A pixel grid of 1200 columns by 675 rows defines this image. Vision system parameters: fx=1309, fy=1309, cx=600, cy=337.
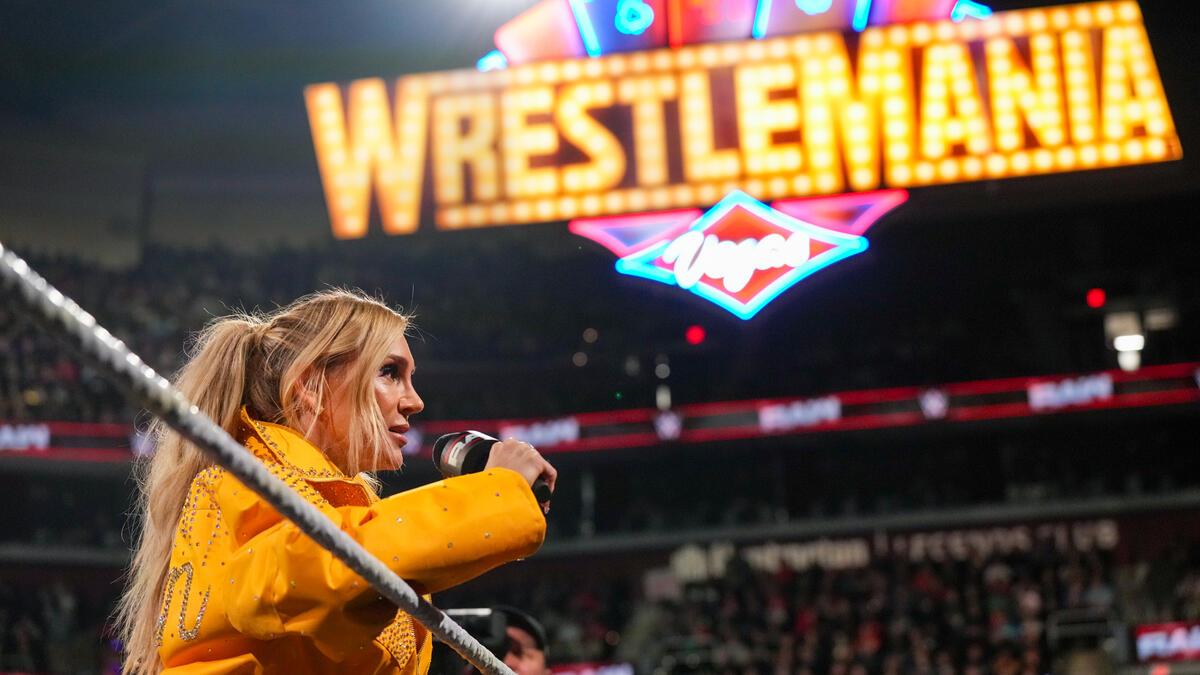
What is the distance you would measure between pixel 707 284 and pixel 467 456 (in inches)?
363

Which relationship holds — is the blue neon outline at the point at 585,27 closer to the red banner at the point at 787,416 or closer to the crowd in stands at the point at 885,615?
the crowd in stands at the point at 885,615

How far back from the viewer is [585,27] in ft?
37.7

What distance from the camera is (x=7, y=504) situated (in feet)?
56.9

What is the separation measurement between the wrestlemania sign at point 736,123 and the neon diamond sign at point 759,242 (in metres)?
0.01

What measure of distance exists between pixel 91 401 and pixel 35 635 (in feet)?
11.1

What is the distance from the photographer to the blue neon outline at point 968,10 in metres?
11.2

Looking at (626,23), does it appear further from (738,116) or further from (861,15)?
(861,15)

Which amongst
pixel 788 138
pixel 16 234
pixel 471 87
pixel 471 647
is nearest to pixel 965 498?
pixel 788 138

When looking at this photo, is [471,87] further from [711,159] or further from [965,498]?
[965,498]

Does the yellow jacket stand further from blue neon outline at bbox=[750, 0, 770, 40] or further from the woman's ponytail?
blue neon outline at bbox=[750, 0, 770, 40]

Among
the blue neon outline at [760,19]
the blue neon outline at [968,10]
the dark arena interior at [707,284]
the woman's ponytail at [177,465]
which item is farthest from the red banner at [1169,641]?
the woman's ponytail at [177,465]

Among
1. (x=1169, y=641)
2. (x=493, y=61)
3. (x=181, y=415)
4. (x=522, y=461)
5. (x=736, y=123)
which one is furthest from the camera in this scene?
(x=1169, y=641)

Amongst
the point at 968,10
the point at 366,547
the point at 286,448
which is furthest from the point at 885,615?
the point at 366,547

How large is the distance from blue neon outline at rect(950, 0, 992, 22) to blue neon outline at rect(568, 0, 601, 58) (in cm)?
310
